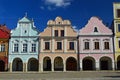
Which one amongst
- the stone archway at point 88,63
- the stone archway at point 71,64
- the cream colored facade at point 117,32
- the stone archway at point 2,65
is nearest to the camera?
the cream colored facade at point 117,32

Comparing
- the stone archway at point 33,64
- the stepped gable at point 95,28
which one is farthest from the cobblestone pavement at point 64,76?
the stone archway at point 33,64

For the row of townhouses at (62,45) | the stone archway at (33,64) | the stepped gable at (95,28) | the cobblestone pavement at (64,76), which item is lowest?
the cobblestone pavement at (64,76)

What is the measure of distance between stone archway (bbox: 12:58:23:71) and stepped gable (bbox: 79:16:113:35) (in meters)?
12.6

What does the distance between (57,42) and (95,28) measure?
24.1 ft

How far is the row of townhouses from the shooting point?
4731 centimetres

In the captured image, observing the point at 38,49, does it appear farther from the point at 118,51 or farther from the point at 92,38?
the point at 118,51

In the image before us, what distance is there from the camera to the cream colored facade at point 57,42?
47.7 m

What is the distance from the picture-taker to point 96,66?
46.7 metres

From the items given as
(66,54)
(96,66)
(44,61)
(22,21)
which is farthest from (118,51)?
(22,21)

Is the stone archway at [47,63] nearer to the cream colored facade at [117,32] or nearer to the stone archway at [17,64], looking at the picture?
the stone archway at [17,64]

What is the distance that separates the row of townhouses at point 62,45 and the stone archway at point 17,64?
187 millimetres

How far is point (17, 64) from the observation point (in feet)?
165

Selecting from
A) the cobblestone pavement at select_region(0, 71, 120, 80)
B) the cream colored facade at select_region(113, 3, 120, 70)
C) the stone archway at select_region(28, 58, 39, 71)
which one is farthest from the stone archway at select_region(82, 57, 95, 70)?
the cobblestone pavement at select_region(0, 71, 120, 80)

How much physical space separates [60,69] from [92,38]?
8.17 m
